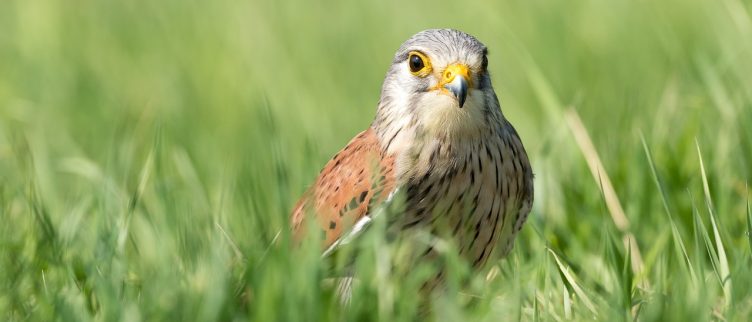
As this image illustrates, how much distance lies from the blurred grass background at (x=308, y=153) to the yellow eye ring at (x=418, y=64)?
0.58 metres

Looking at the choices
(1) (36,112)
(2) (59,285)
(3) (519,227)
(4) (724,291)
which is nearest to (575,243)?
(3) (519,227)

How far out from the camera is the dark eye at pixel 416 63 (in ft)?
16.0

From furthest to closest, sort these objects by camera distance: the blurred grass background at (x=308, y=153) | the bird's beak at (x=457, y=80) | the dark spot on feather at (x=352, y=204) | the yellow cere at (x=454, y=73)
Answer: the dark spot on feather at (x=352, y=204)
the yellow cere at (x=454, y=73)
the bird's beak at (x=457, y=80)
the blurred grass background at (x=308, y=153)

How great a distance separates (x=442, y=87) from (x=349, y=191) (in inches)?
20.9

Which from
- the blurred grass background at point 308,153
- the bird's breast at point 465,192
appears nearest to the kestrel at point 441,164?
the bird's breast at point 465,192

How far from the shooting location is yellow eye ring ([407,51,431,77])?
4828 millimetres

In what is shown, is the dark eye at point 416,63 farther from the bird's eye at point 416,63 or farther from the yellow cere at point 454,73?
the yellow cere at point 454,73

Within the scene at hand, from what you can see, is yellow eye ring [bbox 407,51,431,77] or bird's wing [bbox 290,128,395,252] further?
yellow eye ring [bbox 407,51,431,77]

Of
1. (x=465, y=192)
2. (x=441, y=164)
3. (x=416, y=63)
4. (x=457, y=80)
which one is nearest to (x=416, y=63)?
(x=416, y=63)

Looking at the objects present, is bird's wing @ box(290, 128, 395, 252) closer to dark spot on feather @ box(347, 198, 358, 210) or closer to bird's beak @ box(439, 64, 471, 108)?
dark spot on feather @ box(347, 198, 358, 210)

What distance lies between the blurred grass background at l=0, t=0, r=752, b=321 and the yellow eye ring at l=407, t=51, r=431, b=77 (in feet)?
1.91

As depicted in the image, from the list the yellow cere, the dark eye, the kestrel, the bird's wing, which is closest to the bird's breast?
the kestrel

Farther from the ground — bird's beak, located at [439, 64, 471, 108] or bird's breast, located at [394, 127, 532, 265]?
bird's beak, located at [439, 64, 471, 108]

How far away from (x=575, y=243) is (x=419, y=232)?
760 millimetres
